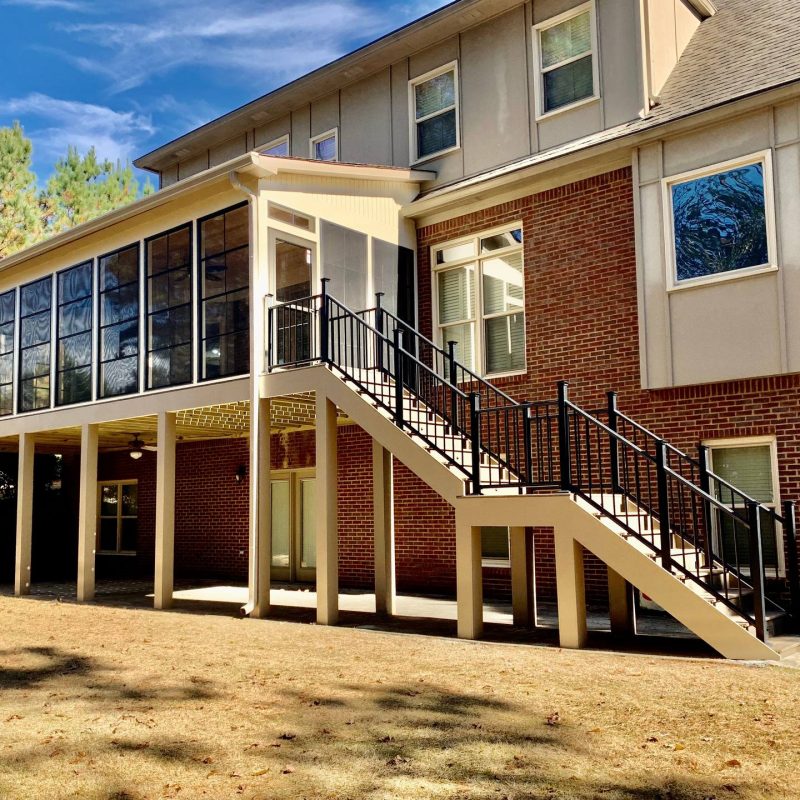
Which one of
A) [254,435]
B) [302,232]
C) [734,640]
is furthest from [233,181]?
[734,640]

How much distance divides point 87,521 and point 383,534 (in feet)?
15.2

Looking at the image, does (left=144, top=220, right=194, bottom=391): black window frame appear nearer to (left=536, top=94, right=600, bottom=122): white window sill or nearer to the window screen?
the window screen

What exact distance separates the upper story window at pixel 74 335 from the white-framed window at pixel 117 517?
5.27 metres

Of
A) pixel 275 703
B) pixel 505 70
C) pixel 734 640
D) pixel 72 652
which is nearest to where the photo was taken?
pixel 275 703

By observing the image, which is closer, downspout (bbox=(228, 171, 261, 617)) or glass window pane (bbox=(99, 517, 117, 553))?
downspout (bbox=(228, 171, 261, 617))

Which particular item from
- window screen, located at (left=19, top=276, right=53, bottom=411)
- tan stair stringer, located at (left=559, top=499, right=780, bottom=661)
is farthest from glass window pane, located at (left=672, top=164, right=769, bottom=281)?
window screen, located at (left=19, top=276, right=53, bottom=411)

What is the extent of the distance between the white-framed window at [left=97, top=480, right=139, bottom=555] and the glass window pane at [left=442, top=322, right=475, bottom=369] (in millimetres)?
8912

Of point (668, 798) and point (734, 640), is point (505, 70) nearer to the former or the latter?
point (734, 640)

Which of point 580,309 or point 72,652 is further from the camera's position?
point 580,309

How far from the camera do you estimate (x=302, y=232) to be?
1107 cm

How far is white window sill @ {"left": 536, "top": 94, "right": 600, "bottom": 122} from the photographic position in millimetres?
11398

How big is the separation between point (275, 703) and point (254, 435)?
16.0 feet

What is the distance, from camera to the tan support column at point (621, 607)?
8062mm

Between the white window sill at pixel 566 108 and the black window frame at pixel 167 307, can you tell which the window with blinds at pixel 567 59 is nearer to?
the white window sill at pixel 566 108
